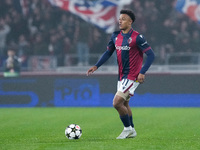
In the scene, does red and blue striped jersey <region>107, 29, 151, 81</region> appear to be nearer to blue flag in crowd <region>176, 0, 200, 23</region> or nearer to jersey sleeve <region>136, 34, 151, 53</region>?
jersey sleeve <region>136, 34, 151, 53</region>

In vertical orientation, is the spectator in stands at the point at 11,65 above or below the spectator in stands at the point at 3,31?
below

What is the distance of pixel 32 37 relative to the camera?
1978 cm

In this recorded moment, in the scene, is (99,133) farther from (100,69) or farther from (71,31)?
(71,31)

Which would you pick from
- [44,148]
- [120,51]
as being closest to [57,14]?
[120,51]

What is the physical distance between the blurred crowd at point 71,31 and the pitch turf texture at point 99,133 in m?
4.74

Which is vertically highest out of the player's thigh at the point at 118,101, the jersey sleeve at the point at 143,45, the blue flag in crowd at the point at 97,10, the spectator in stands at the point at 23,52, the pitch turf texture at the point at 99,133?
the blue flag in crowd at the point at 97,10

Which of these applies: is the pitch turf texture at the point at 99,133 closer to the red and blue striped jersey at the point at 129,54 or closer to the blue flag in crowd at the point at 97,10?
the red and blue striped jersey at the point at 129,54

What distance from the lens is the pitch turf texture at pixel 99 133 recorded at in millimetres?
7638

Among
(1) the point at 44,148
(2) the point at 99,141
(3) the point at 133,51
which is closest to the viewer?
(1) the point at 44,148

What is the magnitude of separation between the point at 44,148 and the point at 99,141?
44.6 inches

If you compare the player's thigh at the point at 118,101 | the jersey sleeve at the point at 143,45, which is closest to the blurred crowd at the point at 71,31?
the jersey sleeve at the point at 143,45

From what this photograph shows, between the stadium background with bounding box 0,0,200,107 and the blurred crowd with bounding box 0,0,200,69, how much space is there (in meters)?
0.04

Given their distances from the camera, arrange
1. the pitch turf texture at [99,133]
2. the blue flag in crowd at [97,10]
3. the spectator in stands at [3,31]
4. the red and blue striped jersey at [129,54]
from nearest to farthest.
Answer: the pitch turf texture at [99,133]
the red and blue striped jersey at [129,54]
the spectator in stands at [3,31]
the blue flag in crowd at [97,10]

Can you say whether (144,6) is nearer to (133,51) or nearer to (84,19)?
(84,19)
